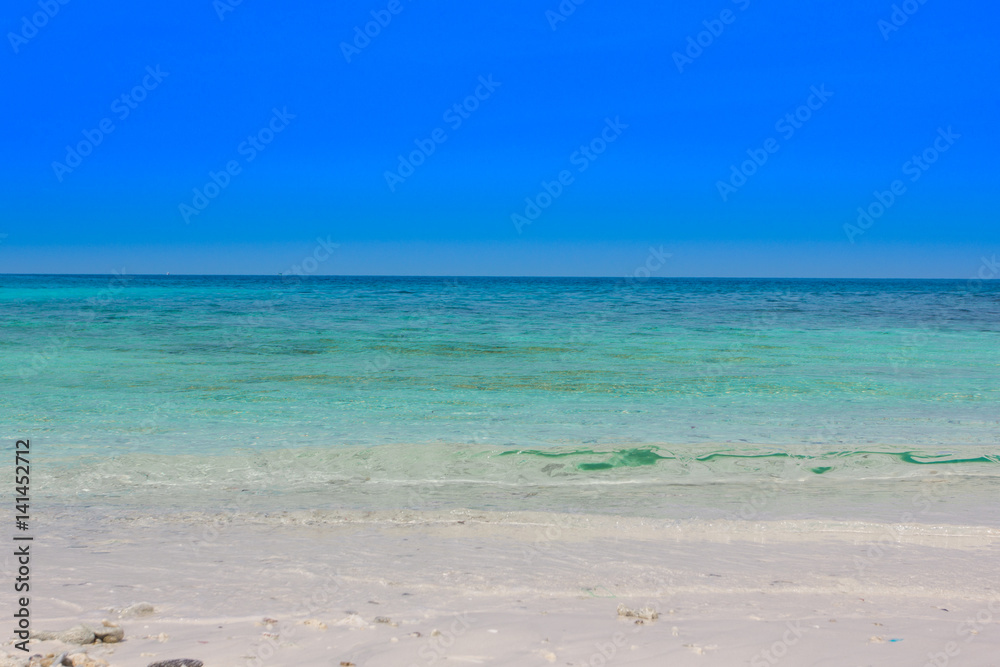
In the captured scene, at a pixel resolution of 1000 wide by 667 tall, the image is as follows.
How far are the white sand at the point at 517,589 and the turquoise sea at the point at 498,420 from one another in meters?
0.74

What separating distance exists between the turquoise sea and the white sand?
0.74 m

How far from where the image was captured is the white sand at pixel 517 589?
10.9ft

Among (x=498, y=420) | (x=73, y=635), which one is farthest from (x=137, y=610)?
(x=498, y=420)

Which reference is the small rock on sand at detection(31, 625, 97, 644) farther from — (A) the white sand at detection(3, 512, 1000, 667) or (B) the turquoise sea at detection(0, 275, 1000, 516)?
(B) the turquoise sea at detection(0, 275, 1000, 516)

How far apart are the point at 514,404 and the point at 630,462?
11.1ft

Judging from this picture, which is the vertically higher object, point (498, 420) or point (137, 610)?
point (498, 420)

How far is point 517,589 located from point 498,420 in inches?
211

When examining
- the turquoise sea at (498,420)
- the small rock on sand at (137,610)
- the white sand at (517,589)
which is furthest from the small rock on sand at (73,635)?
the turquoise sea at (498,420)

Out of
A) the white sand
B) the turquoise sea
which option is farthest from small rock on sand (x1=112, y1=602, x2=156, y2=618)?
the turquoise sea

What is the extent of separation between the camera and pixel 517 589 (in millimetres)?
4180

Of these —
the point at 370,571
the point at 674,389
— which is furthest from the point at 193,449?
the point at 674,389

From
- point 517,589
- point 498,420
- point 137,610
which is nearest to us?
point 137,610

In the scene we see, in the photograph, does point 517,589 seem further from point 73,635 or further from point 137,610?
point 73,635

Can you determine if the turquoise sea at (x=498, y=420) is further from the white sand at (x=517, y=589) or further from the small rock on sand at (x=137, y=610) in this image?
the small rock on sand at (x=137, y=610)
